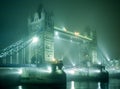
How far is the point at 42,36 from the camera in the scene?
145ft

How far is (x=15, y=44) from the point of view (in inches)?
1793

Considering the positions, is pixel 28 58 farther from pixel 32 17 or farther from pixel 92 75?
pixel 92 75

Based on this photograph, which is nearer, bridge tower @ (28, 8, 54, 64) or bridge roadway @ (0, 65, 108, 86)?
bridge roadway @ (0, 65, 108, 86)

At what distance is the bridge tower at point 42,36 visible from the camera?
4347cm

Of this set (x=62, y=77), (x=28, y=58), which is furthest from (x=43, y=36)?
(x=62, y=77)

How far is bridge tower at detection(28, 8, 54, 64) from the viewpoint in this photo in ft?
143

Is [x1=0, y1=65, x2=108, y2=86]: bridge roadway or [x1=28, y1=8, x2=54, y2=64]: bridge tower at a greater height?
[x1=28, y1=8, x2=54, y2=64]: bridge tower

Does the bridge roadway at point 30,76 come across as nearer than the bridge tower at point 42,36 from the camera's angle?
Yes

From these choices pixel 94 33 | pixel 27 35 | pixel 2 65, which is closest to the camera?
pixel 2 65

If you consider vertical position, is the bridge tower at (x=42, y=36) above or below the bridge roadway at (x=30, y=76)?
above

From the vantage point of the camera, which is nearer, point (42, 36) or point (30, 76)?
point (30, 76)

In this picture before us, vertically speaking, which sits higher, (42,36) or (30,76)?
(42,36)

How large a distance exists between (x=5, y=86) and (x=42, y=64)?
779 cm

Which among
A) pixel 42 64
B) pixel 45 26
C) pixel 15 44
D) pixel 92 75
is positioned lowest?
pixel 92 75
